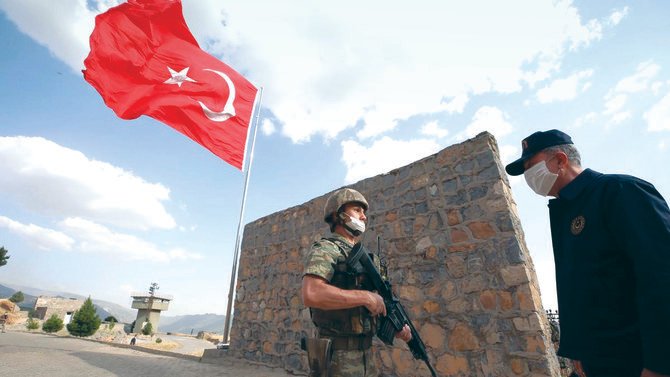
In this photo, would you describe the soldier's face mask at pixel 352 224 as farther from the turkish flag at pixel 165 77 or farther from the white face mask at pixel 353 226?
the turkish flag at pixel 165 77

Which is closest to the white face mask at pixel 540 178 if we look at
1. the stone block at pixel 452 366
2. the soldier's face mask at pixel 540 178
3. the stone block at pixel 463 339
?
the soldier's face mask at pixel 540 178

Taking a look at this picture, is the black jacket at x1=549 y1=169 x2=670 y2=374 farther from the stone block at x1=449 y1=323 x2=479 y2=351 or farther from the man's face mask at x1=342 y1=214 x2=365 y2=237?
the stone block at x1=449 y1=323 x2=479 y2=351

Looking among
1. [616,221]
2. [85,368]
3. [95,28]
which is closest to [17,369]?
[85,368]

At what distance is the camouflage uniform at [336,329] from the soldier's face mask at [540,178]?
113 cm

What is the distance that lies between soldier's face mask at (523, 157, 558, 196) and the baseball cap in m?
0.06

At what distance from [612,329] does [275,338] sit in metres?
4.75

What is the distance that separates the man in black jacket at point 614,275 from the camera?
100 centimetres

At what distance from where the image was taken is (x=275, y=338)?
505 cm

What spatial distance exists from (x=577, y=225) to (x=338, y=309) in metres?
1.25

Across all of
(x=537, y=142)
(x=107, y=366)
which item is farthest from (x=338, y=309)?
(x=107, y=366)

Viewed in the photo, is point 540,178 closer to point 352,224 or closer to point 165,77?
point 352,224

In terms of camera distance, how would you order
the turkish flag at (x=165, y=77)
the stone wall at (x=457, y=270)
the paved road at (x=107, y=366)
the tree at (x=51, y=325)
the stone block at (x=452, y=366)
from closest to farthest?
the stone wall at (x=457, y=270), the stone block at (x=452, y=366), the paved road at (x=107, y=366), the turkish flag at (x=165, y=77), the tree at (x=51, y=325)

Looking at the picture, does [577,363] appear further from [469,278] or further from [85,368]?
[85,368]

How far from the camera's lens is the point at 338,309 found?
1814mm
